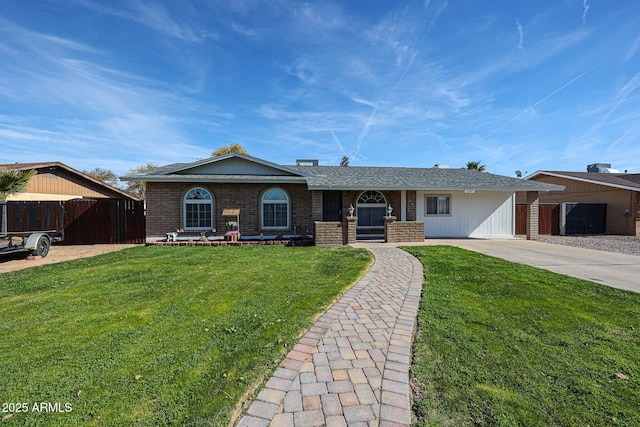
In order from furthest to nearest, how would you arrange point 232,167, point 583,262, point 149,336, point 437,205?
point 437,205, point 232,167, point 583,262, point 149,336

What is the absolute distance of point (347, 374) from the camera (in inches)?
101

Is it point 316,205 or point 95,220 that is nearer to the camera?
point 95,220

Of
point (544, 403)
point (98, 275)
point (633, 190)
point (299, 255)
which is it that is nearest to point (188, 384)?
point (544, 403)

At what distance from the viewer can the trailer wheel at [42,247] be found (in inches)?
353

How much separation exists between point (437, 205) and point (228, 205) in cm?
1091

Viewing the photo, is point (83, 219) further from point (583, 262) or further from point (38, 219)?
point (583, 262)

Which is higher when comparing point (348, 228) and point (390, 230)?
point (348, 228)

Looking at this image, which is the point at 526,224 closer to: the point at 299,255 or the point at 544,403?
the point at 299,255

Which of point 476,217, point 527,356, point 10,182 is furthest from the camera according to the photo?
point 476,217

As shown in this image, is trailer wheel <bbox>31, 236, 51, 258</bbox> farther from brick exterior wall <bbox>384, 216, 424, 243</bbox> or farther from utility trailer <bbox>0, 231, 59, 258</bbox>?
brick exterior wall <bbox>384, 216, 424, 243</bbox>

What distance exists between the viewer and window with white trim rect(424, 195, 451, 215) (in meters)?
14.2

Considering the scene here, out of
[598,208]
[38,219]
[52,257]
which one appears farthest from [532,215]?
[38,219]

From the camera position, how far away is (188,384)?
2.37 metres

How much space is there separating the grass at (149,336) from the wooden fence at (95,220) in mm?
5920
